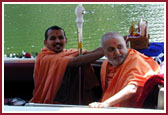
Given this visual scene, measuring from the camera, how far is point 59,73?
231 cm

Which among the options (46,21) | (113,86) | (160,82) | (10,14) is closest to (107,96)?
(113,86)

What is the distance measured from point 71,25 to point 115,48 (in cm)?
859

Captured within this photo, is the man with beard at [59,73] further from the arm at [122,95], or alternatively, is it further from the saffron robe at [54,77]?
the arm at [122,95]

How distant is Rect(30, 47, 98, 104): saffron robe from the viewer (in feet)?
7.60

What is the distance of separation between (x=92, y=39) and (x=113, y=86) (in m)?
6.52

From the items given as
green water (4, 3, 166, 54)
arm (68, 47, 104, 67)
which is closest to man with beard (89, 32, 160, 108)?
arm (68, 47, 104, 67)

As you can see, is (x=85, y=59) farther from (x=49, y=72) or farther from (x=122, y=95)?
(x=122, y=95)

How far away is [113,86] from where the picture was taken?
6.57ft

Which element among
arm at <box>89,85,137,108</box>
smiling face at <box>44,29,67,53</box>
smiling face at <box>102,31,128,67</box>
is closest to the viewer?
arm at <box>89,85,137,108</box>

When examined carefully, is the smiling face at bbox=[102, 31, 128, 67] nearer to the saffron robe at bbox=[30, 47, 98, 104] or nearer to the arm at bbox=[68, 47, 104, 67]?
the arm at bbox=[68, 47, 104, 67]

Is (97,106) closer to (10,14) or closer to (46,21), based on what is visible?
(46,21)

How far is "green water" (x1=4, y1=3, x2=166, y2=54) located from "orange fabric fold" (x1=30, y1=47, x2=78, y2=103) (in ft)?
16.2

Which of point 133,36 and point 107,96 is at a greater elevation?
point 133,36

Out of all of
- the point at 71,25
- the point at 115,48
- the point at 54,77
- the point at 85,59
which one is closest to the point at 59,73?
the point at 54,77
